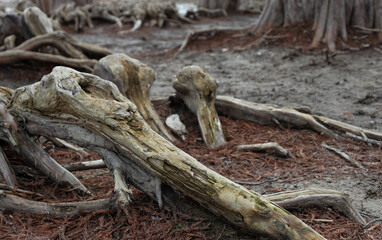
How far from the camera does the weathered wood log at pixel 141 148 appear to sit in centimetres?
292

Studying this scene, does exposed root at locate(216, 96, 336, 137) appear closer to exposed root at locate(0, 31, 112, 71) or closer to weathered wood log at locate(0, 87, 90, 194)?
exposed root at locate(0, 31, 112, 71)

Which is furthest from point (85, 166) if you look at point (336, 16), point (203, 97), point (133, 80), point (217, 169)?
point (336, 16)

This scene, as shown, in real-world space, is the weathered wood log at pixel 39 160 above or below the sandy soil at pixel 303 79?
above

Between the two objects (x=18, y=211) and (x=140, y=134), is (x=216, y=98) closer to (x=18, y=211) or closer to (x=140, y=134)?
(x=140, y=134)

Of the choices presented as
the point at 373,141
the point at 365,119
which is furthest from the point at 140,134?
the point at 365,119

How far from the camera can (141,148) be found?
127 inches

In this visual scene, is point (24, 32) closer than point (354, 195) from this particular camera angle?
No

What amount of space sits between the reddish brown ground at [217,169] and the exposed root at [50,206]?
0.14 ft

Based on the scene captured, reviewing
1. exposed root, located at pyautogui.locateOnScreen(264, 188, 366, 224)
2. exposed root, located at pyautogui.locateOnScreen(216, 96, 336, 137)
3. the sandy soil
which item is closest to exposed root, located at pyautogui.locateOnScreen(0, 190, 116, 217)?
exposed root, located at pyautogui.locateOnScreen(264, 188, 366, 224)

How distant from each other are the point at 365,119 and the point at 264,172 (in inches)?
86.6

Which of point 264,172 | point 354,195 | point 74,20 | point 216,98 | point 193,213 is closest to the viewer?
point 193,213

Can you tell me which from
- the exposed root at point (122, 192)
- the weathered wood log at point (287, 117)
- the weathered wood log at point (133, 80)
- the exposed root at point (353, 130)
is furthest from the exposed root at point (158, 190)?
the exposed root at point (353, 130)

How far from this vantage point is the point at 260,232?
2.95 m

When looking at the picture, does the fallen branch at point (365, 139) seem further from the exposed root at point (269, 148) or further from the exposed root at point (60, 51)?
the exposed root at point (60, 51)
